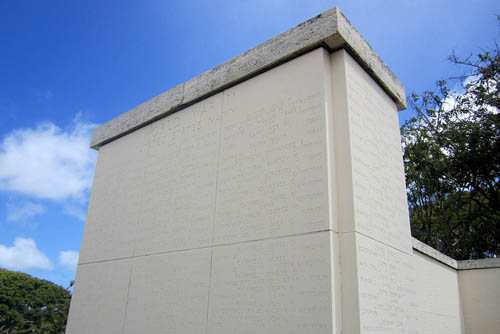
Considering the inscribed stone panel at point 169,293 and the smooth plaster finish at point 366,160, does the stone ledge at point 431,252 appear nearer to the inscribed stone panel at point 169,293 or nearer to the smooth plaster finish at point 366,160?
the smooth plaster finish at point 366,160

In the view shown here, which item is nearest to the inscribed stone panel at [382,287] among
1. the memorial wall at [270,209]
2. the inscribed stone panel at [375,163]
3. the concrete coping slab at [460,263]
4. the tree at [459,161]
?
the memorial wall at [270,209]

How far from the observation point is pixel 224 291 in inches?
174

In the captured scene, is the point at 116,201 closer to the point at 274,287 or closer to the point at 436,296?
the point at 274,287

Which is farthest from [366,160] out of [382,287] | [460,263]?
Result: [460,263]

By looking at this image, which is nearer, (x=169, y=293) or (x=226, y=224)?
(x=226, y=224)

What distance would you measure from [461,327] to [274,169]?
19.3 feet

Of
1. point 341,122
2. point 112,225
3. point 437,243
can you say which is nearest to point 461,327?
point 341,122

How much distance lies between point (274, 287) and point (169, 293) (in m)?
1.68

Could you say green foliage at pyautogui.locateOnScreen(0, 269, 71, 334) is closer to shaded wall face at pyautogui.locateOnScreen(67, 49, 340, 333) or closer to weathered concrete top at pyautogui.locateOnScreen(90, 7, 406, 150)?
shaded wall face at pyautogui.locateOnScreen(67, 49, 340, 333)

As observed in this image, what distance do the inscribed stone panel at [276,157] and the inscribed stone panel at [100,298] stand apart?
2039mm

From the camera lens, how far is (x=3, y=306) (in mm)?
17203

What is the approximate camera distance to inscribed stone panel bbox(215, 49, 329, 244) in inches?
164

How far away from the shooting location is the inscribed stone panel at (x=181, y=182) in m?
5.14

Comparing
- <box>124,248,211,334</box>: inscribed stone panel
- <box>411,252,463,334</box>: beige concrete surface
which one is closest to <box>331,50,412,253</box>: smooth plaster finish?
<box>411,252,463,334</box>: beige concrete surface
